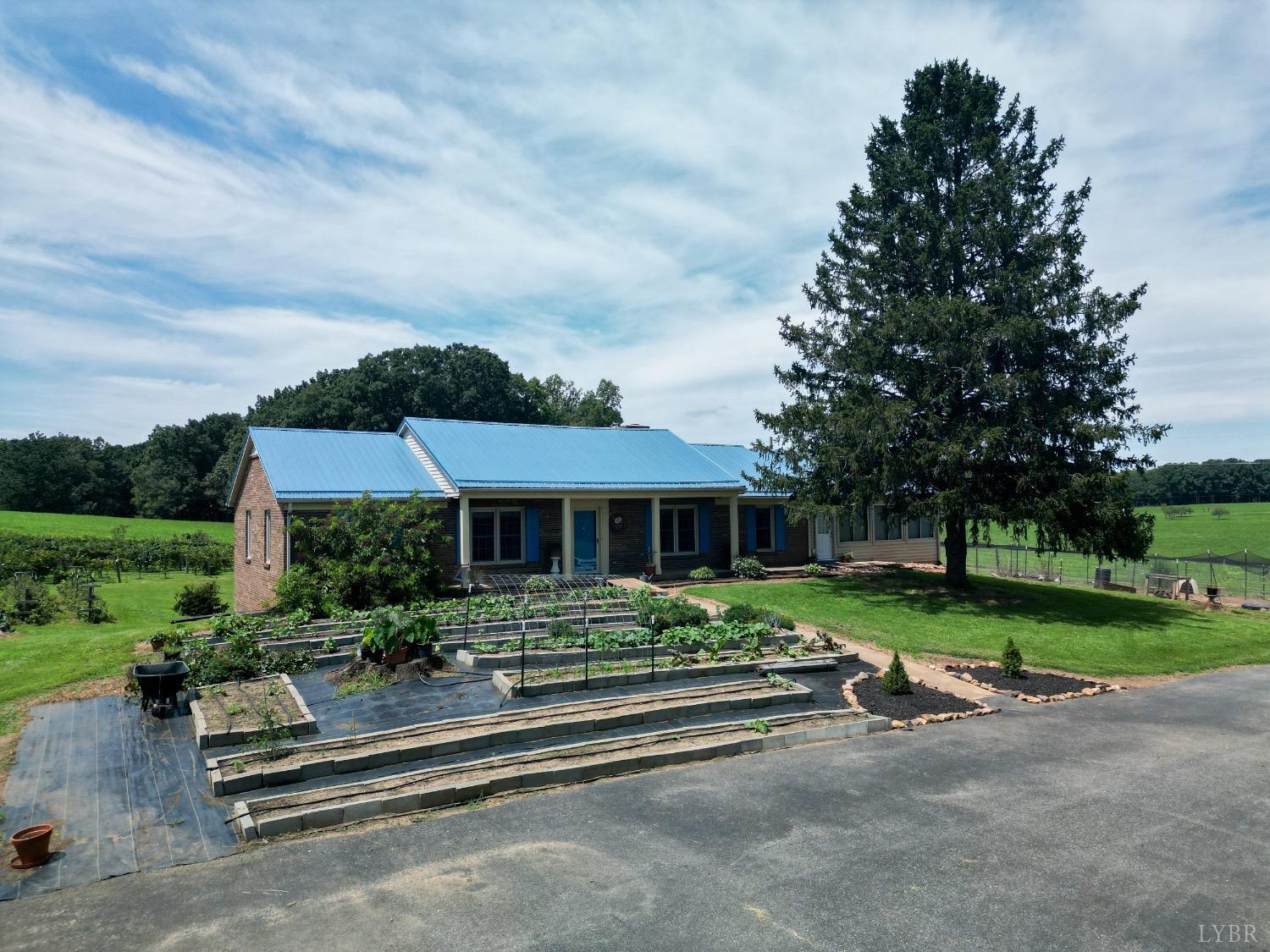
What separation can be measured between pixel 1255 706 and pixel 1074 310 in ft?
39.2

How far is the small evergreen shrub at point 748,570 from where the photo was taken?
26.2 meters

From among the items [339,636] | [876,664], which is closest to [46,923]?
[339,636]

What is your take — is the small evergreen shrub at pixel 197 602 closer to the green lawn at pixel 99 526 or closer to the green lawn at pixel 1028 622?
the green lawn at pixel 1028 622

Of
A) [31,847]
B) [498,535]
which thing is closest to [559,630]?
[498,535]

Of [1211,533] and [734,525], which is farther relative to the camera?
A: [1211,533]

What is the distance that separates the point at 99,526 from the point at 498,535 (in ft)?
135

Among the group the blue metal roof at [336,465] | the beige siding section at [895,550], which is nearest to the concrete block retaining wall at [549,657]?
the blue metal roof at [336,465]

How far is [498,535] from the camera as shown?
23484 mm

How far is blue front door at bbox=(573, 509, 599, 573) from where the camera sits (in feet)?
80.8

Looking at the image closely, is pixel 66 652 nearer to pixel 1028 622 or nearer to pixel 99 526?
pixel 1028 622

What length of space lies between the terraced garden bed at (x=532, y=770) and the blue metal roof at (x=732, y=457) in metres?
18.3

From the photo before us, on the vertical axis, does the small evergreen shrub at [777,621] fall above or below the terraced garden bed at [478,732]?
above

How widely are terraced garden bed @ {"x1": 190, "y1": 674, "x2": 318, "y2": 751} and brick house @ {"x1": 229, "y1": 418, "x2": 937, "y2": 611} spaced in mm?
8242

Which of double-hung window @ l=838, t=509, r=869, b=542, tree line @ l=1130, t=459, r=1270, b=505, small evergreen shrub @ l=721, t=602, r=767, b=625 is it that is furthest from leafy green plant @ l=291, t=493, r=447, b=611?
tree line @ l=1130, t=459, r=1270, b=505
